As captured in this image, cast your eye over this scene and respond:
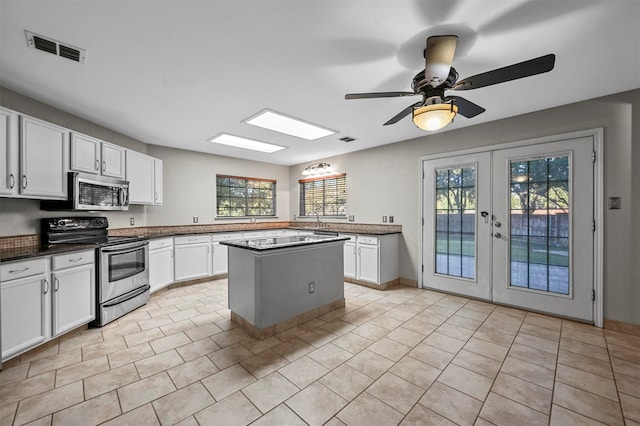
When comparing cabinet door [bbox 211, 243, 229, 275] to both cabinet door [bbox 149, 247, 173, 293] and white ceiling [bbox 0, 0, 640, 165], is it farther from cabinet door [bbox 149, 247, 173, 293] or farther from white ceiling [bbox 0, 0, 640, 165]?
white ceiling [bbox 0, 0, 640, 165]

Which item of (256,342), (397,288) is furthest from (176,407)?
(397,288)

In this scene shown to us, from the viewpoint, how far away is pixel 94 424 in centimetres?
156

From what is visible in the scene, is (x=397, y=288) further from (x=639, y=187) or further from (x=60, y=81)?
(x=60, y=81)

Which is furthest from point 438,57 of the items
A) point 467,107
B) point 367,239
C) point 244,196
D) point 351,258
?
point 244,196

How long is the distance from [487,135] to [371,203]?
2.10 meters

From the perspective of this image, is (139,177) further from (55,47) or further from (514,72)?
(514,72)

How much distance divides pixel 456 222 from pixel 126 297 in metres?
4.52

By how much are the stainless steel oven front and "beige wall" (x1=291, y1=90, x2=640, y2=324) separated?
12.6 feet

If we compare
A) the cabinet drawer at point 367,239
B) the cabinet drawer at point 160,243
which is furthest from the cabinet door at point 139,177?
the cabinet drawer at point 367,239

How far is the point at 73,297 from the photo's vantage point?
2623 millimetres

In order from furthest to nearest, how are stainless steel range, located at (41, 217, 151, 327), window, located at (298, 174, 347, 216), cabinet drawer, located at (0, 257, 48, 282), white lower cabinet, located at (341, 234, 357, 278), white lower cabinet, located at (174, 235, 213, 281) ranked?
window, located at (298, 174, 347, 216)
white lower cabinet, located at (341, 234, 357, 278)
white lower cabinet, located at (174, 235, 213, 281)
stainless steel range, located at (41, 217, 151, 327)
cabinet drawer, located at (0, 257, 48, 282)

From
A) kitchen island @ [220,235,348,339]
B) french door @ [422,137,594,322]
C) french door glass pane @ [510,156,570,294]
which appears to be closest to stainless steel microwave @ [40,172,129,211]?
kitchen island @ [220,235,348,339]

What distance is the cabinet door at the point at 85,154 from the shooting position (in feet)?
9.75

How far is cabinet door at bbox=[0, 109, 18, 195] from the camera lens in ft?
7.67
